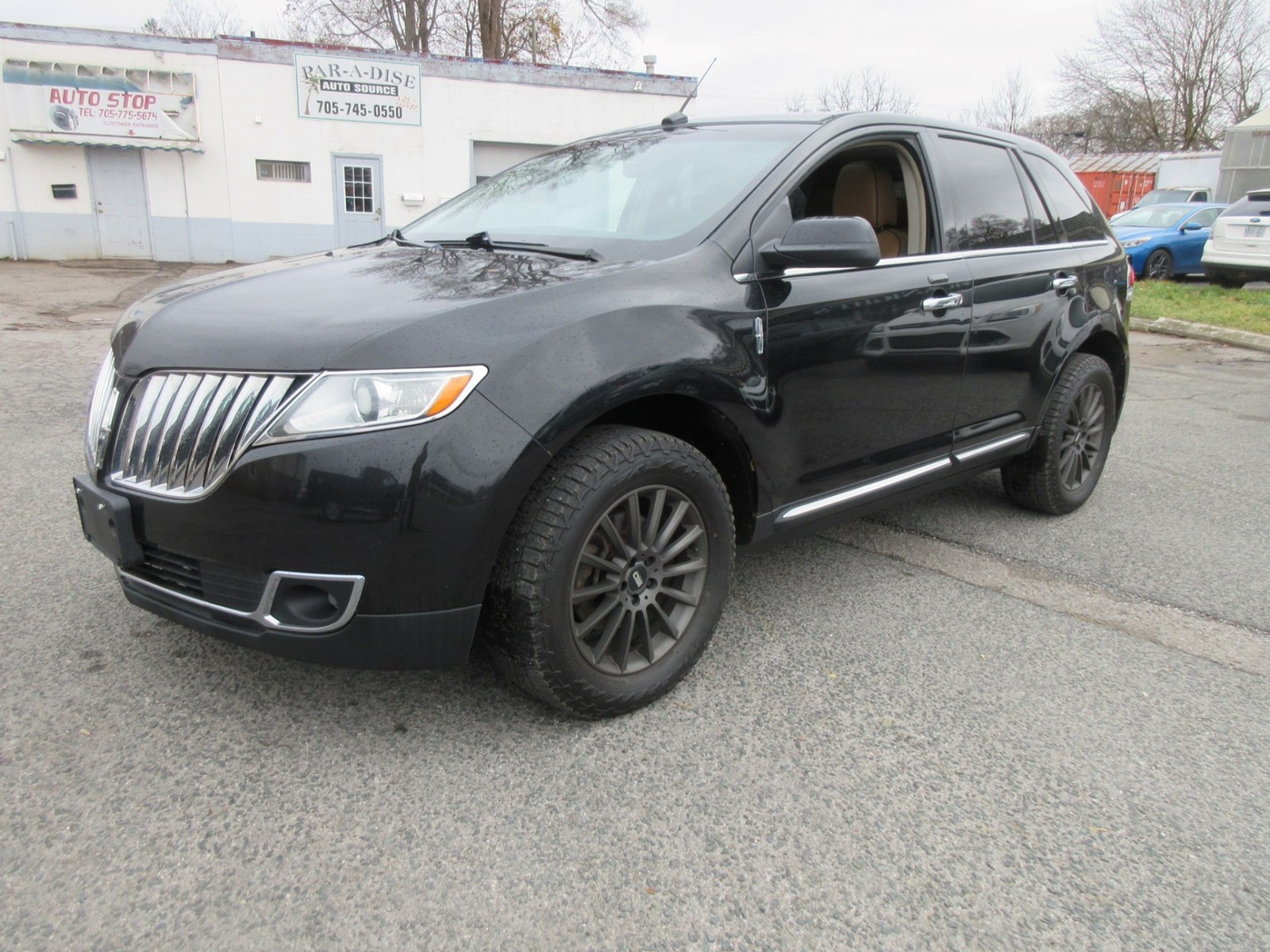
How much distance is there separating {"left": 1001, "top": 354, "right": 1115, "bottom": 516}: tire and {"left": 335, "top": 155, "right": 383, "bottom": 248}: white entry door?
17523 millimetres

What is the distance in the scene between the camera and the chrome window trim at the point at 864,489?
3.00 metres

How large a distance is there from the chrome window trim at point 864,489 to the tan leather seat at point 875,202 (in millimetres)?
825

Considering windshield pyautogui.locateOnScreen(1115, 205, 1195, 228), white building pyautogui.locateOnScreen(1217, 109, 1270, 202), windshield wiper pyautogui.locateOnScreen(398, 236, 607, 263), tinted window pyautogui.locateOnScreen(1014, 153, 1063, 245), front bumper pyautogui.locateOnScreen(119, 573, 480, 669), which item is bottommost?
front bumper pyautogui.locateOnScreen(119, 573, 480, 669)

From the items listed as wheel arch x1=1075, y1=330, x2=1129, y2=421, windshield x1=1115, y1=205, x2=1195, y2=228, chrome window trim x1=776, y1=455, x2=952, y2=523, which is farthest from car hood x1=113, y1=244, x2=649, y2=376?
windshield x1=1115, y1=205, x2=1195, y2=228

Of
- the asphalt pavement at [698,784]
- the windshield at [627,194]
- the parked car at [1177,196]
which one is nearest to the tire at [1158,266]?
the parked car at [1177,196]

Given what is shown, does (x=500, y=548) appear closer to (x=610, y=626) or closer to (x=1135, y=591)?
(x=610, y=626)

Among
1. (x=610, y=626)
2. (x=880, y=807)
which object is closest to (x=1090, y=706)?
(x=880, y=807)

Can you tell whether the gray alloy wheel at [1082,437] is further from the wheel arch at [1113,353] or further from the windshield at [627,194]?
the windshield at [627,194]

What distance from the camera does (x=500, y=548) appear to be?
7.42ft

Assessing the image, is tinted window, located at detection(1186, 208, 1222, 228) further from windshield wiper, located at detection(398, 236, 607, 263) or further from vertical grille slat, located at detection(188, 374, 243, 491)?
vertical grille slat, located at detection(188, 374, 243, 491)

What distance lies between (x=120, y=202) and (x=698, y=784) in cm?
2075

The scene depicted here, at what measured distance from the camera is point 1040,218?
4078 mm

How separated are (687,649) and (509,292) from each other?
1.13 metres

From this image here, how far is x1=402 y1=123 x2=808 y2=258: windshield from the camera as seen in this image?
2871 millimetres
